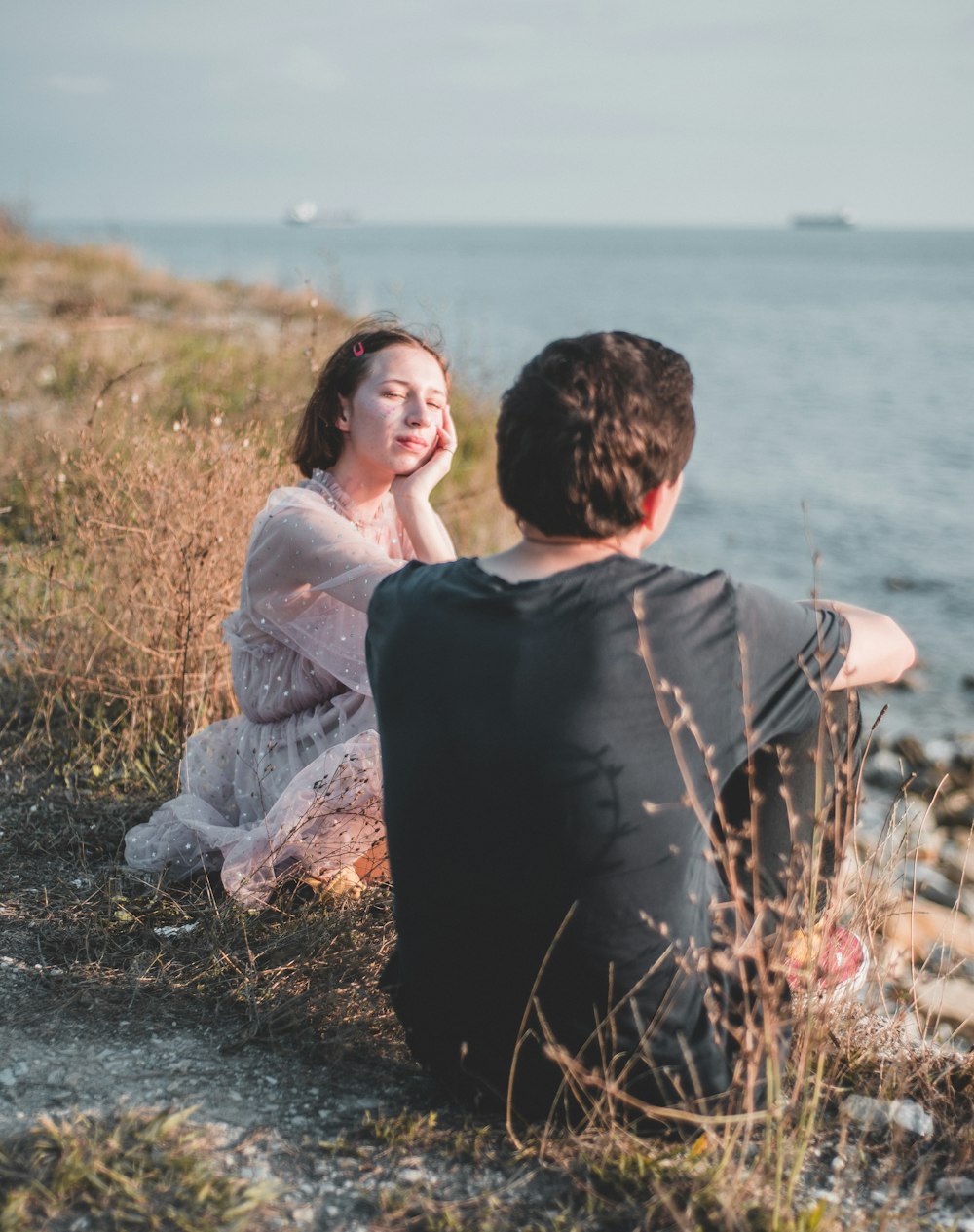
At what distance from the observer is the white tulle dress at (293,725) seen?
298 centimetres

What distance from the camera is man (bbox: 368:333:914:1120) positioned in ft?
6.15

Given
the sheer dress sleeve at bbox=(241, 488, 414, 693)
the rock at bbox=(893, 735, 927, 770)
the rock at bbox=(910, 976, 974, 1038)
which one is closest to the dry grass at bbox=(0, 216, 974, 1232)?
the sheer dress sleeve at bbox=(241, 488, 414, 693)

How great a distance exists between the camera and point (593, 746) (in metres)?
1.87

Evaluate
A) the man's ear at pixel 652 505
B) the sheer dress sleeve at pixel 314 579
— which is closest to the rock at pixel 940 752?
the sheer dress sleeve at pixel 314 579

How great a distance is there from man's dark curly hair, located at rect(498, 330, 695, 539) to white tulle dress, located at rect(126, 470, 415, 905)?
110 cm

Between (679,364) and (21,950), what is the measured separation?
219 cm

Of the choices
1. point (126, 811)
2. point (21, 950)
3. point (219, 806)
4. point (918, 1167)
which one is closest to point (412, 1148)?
point (918, 1167)

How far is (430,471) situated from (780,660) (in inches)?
58.7

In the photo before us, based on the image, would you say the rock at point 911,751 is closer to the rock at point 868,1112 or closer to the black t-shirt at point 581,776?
the rock at point 868,1112

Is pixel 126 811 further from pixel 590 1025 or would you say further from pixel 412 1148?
pixel 590 1025

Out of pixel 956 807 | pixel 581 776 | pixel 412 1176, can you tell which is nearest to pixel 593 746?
pixel 581 776

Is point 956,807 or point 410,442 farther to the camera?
point 956,807

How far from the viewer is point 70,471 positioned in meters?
4.35

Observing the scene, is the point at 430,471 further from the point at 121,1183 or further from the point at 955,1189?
the point at 955,1189
